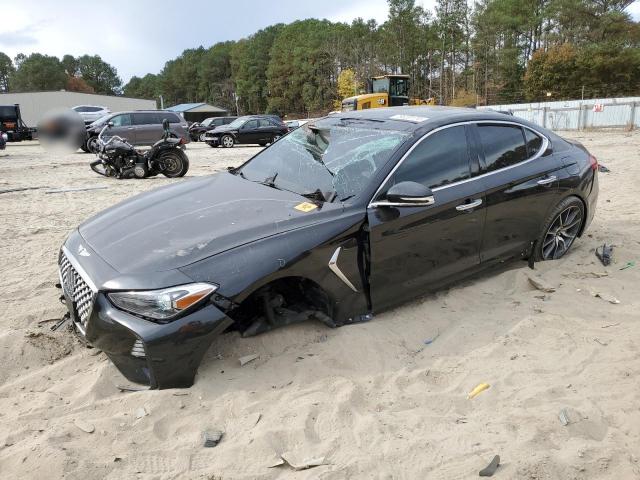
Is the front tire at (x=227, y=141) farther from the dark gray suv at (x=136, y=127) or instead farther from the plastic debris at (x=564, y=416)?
the plastic debris at (x=564, y=416)

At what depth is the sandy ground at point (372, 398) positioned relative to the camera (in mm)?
2340

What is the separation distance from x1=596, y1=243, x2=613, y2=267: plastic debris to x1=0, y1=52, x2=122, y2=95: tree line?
99.3 meters

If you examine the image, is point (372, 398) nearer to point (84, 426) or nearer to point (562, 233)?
point (84, 426)

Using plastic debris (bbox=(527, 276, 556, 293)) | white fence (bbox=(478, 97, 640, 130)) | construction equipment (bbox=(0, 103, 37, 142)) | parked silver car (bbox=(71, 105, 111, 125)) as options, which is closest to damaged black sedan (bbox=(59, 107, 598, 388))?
plastic debris (bbox=(527, 276, 556, 293))

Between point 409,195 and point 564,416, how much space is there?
5.08 ft

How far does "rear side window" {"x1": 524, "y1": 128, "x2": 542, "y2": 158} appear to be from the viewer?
451cm

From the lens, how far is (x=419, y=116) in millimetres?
4062

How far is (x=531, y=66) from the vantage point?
1992 inches

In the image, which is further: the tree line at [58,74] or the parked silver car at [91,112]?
the tree line at [58,74]

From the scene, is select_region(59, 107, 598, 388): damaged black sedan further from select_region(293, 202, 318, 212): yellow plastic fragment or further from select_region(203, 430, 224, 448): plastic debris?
select_region(203, 430, 224, 448): plastic debris

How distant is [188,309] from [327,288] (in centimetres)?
93

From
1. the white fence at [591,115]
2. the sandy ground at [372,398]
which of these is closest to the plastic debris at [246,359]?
the sandy ground at [372,398]

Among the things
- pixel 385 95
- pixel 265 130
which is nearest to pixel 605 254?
pixel 265 130

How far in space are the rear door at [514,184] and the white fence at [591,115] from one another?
76.3 ft
